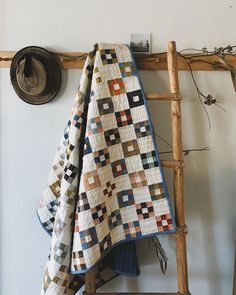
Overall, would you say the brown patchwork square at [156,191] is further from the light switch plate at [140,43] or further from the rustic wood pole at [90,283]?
the light switch plate at [140,43]

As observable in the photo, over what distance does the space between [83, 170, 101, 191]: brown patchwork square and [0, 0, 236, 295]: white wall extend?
24cm

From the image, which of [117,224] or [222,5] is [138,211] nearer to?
[117,224]

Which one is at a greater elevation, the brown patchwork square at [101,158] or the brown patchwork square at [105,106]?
the brown patchwork square at [105,106]

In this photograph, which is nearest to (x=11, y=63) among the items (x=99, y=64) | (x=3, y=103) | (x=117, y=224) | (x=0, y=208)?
(x=3, y=103)

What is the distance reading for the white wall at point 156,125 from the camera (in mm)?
959

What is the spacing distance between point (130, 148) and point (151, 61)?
31 cm

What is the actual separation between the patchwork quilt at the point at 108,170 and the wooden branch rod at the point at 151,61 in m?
0.08

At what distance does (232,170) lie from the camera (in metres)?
0.99

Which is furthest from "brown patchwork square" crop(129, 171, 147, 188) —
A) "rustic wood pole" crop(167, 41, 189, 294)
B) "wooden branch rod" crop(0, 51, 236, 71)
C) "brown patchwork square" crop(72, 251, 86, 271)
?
"wooden branch rod" crop(0, 51, 236, 71)

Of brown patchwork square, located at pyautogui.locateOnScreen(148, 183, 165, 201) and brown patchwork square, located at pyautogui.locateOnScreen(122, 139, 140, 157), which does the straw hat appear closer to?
brown patchwork square, located at pyautogui.locateOnScreen(122, 139, 140, 157)

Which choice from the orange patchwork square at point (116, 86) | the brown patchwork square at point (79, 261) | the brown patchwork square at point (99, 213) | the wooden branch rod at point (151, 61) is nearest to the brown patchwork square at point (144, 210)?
the brown patchwork square at point (99, 213)

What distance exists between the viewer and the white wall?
959mm

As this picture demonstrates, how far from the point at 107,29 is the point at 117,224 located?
0.64 m

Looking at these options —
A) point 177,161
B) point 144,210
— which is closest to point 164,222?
point 144,210
